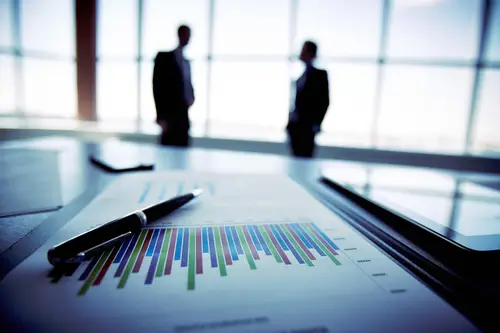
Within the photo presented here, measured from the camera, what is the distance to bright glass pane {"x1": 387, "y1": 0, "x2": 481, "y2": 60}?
3.83 metres

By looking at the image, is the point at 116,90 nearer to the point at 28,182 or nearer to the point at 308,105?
the point at 308,105

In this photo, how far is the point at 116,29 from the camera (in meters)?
4.50

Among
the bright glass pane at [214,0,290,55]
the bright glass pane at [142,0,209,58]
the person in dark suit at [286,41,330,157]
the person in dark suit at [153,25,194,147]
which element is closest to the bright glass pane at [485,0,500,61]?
the bright glass pane at [214,0,290,55]

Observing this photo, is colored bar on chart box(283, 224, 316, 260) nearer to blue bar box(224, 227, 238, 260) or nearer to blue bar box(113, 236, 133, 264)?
blue bar box(224, 227, 238, 260)

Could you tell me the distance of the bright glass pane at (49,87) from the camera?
445 cm

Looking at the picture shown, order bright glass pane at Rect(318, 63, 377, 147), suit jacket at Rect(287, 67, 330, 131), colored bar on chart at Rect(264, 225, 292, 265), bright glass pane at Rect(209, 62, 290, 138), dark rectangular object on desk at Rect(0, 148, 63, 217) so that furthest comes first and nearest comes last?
1. bright glass pane at Rect(209, 62, 290, 138)
2. bright glass pane at Rect(318, 63, 377, 147)
3. suit jacket at Rect(287, 67, 330, 131)
4. dark rectangular object on desk at Rect(0, 148, 63, 217)
5. colored bar on chart at Rect(264, 225, 292, 265)

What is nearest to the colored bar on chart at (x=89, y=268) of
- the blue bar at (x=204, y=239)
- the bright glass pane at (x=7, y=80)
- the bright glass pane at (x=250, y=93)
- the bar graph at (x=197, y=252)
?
the bar graph at (x=197, y=252)

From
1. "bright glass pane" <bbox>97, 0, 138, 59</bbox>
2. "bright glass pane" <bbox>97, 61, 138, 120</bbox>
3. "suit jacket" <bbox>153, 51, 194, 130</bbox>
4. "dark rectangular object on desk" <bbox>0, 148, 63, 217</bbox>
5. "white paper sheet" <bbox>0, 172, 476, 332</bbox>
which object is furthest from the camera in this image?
"bright glass pane" <bbox>97, 61, 138, 120</bbox>

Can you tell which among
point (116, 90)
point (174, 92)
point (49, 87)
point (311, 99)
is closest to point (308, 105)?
point (311, 99)

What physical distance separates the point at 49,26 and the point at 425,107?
546 centimetres

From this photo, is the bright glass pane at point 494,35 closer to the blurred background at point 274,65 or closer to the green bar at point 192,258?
the blurred background at point 274,65

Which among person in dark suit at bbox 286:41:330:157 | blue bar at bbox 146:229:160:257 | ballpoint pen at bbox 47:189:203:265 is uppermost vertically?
person in dark suit at bbox 286:41:330:157

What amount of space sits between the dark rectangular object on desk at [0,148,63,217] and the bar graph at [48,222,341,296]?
0.23 metres

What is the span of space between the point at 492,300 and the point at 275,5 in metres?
4.44
